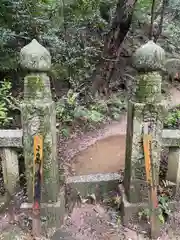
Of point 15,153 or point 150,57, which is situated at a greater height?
point 150,57

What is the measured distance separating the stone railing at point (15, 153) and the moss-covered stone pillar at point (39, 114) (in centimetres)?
17

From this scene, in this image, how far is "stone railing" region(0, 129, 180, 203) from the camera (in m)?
2.62

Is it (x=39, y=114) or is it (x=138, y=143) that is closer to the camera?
(x=39, y=114)

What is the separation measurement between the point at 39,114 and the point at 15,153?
0.63 m

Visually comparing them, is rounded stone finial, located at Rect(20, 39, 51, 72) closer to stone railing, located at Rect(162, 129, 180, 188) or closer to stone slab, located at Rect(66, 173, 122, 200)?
stone railing, located at Rect(162, 129, 180, 188)

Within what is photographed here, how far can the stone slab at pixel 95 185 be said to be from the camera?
10.3 ft

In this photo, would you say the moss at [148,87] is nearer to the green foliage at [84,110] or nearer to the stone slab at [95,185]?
the stone slab at [95,185]

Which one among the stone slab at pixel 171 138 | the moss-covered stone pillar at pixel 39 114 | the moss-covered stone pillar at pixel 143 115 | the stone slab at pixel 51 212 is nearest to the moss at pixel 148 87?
the moss-covered stone pillar at pixel 143 115

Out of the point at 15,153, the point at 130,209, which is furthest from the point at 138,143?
the point at 15,153

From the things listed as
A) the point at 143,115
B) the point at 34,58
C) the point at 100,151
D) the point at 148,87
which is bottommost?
the point at 100,151

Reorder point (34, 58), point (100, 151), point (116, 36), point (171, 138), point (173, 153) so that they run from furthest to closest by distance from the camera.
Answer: point (116, 36)
point (100, 151)
point (173, 153)
point (171, 138)
point (34, 58)

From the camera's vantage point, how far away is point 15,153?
276 centimetres

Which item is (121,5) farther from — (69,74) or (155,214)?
(155,214)

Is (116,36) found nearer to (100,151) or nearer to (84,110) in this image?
(84,110)
